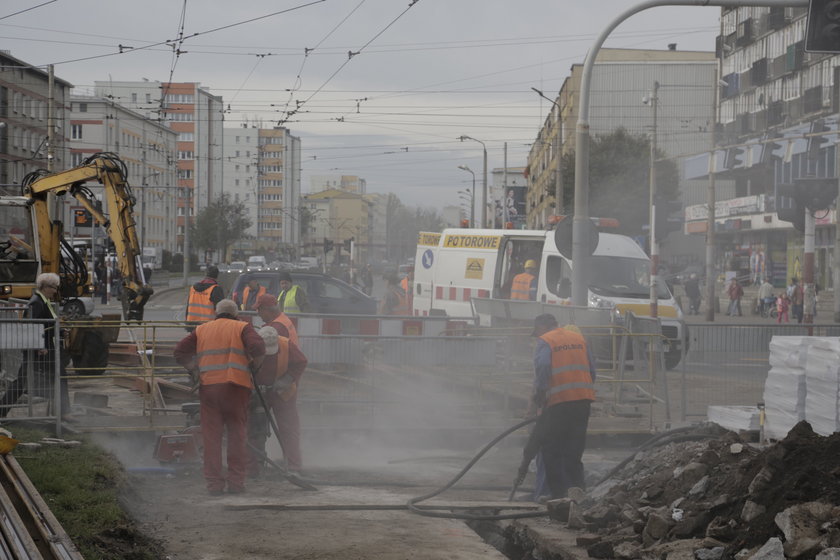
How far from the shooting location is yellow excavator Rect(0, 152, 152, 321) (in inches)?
771

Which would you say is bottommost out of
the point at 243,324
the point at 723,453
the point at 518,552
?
the point at 518,552

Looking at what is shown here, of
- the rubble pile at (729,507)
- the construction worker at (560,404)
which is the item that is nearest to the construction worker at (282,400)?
the construction worker at (560,404)

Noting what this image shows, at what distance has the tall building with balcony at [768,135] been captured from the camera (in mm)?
44281

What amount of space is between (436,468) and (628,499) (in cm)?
346

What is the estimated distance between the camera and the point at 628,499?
26.4 feet

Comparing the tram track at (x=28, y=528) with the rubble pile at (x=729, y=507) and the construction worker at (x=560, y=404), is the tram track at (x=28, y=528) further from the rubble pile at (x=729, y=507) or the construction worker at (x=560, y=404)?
the construction worker at (x=560, y=404)

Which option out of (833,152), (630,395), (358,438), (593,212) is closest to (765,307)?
(833,152)

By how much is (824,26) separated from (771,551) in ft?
21.2

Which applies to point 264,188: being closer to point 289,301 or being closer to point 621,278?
point 621,278

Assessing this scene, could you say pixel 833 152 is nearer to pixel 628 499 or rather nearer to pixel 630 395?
pixel 630 395

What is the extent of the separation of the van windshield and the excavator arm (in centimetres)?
905

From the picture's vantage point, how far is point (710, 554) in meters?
6.38

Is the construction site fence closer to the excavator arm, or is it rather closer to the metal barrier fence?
the metal barrier fence

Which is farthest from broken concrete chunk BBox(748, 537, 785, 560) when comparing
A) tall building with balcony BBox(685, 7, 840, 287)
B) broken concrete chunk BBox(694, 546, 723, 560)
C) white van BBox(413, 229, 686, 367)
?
tall building with balcony BBox(685, 7, 840, 287)
